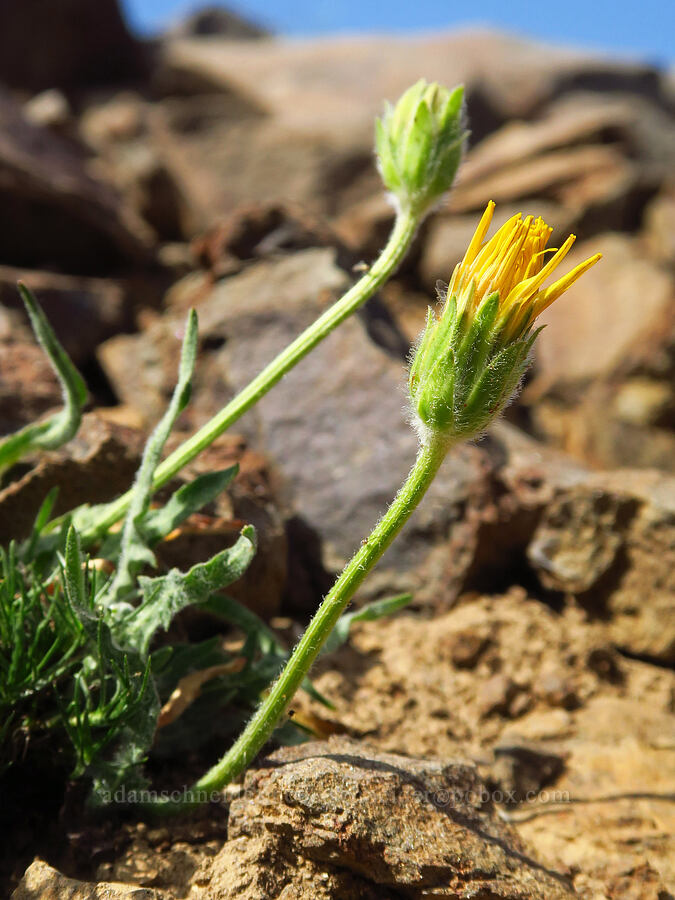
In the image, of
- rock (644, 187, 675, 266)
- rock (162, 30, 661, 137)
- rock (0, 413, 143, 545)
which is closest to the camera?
rock (0, 413, 143, 545)

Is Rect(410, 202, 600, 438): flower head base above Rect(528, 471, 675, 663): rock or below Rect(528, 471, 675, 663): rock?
above

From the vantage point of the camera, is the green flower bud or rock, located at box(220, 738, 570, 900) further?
the green flower bud

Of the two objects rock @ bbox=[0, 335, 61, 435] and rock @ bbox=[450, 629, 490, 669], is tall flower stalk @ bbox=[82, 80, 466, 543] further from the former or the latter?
rock @ bbox=[450, 629, 490, 669]

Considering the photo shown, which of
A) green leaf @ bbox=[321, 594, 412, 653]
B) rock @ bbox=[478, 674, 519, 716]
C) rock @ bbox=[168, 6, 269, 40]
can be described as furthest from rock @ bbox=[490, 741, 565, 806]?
rock @ bbox=[168, 6, 269, 40]

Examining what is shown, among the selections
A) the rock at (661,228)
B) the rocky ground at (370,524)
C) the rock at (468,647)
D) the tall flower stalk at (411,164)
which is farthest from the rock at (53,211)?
the rock at (661,228)

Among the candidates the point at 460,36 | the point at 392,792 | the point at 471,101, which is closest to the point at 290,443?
the point at 392,792

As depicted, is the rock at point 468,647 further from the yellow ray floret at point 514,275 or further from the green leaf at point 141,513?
the yellow ray floret at point 514,275

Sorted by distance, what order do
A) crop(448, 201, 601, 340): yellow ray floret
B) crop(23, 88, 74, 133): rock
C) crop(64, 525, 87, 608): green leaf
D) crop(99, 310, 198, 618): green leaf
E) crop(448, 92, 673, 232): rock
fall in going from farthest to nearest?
crop(448, 92, 673, 232): rock, crop(23, 88, 74, 133): rock, crop(99, 310, 198, 618): green leaf, crop(64, 525, 87, 608): green leaf, crop(448, 201, 601, 340): yellow ray floret

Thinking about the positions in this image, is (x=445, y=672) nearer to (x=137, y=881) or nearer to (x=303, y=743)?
(x=303, y=743)
